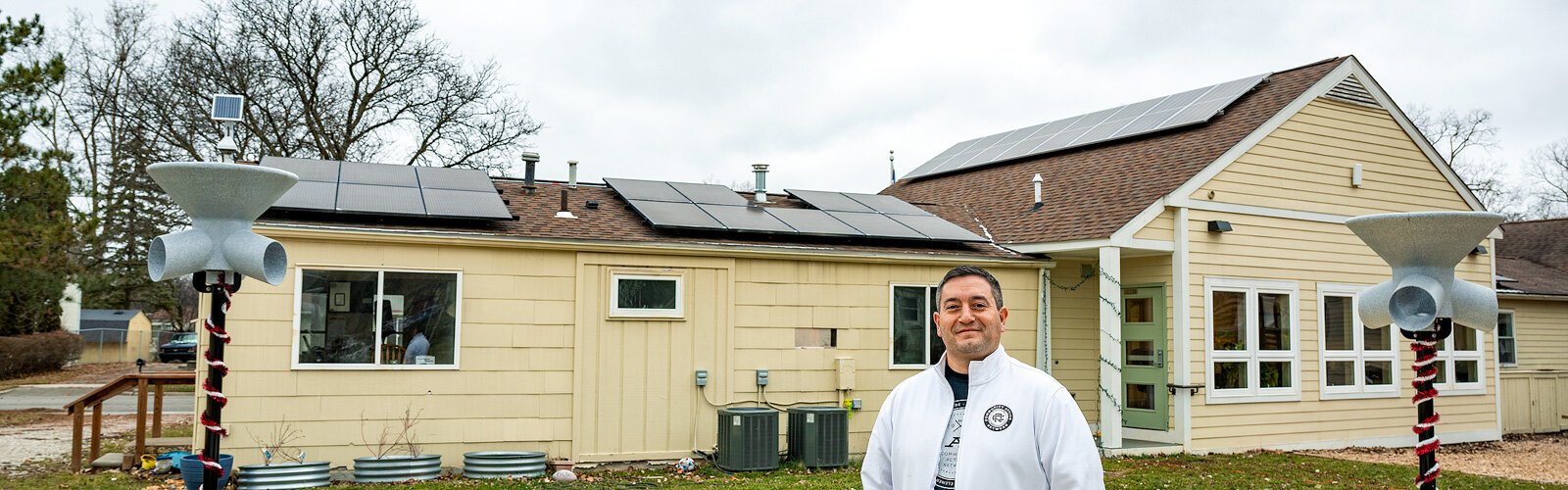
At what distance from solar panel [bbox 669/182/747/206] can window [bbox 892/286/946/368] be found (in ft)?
7.98

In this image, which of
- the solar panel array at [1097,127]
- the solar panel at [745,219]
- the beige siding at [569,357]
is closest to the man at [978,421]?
the beige siding at [569,357]

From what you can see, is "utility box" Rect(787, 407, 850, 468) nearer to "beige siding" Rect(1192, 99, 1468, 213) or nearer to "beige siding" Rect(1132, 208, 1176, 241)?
"beige siding" Rect(1132, 208, 1176, 241)

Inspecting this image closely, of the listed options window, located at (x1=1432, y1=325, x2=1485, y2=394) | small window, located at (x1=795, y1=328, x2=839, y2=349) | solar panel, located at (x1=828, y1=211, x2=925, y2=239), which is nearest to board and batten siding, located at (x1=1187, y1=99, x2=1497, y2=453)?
window, located at (x1=1432, y1=325, x2=1485, y2=394)

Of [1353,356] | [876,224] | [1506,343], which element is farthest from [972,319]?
[1506,343]

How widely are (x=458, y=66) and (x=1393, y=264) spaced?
71.5ft

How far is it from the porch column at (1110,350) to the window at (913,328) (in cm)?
193

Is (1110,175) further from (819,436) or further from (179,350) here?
(179,350)

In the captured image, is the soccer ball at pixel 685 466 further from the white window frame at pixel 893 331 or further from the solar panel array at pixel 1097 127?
the solar panel array at pixel 1097 127

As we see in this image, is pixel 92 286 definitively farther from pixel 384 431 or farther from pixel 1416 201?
pixel 1416 201

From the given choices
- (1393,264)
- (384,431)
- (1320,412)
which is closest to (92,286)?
(384,431)

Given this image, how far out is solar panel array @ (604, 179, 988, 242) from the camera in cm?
1282

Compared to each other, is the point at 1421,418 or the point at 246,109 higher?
the point at 246,109

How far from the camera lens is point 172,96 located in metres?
23.5

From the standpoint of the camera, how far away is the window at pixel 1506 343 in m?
18.4
